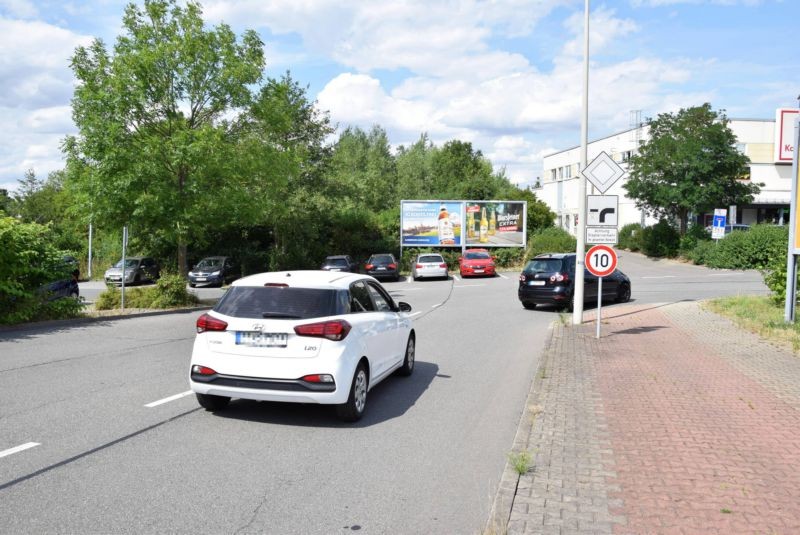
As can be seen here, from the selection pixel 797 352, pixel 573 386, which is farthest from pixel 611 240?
pixel 573 386

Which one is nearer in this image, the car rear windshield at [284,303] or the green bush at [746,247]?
the car rear windshield at [284,303]

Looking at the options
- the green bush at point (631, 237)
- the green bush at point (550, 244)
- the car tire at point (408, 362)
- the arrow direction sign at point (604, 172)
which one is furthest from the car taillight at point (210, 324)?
the green bush at point (631, 237)

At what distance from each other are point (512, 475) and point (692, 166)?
3934 centimetres

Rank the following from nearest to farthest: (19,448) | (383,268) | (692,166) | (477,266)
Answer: (19,448), (383,268), (477,266), (692,166)

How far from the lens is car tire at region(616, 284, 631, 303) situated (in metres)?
20.2

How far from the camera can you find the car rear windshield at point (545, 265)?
1809 centimetres

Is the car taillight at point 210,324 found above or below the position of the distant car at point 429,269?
above

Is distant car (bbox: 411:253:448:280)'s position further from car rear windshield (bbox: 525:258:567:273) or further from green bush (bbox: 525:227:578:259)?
car rear windshield (bbox: 525:258:567:273)

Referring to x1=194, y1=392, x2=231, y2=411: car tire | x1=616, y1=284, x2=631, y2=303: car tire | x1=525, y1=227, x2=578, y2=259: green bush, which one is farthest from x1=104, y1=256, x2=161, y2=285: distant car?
x1=194, y1=392, x2=231, y2=411: car tire

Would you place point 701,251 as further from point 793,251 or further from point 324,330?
point 324,330

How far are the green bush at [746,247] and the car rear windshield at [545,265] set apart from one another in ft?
77.1

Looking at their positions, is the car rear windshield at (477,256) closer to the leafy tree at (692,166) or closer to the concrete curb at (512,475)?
the leafy tree at (692,166)

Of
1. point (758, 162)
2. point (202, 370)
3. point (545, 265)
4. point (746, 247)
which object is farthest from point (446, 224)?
point (202, 370)

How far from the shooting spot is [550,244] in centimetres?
4094
